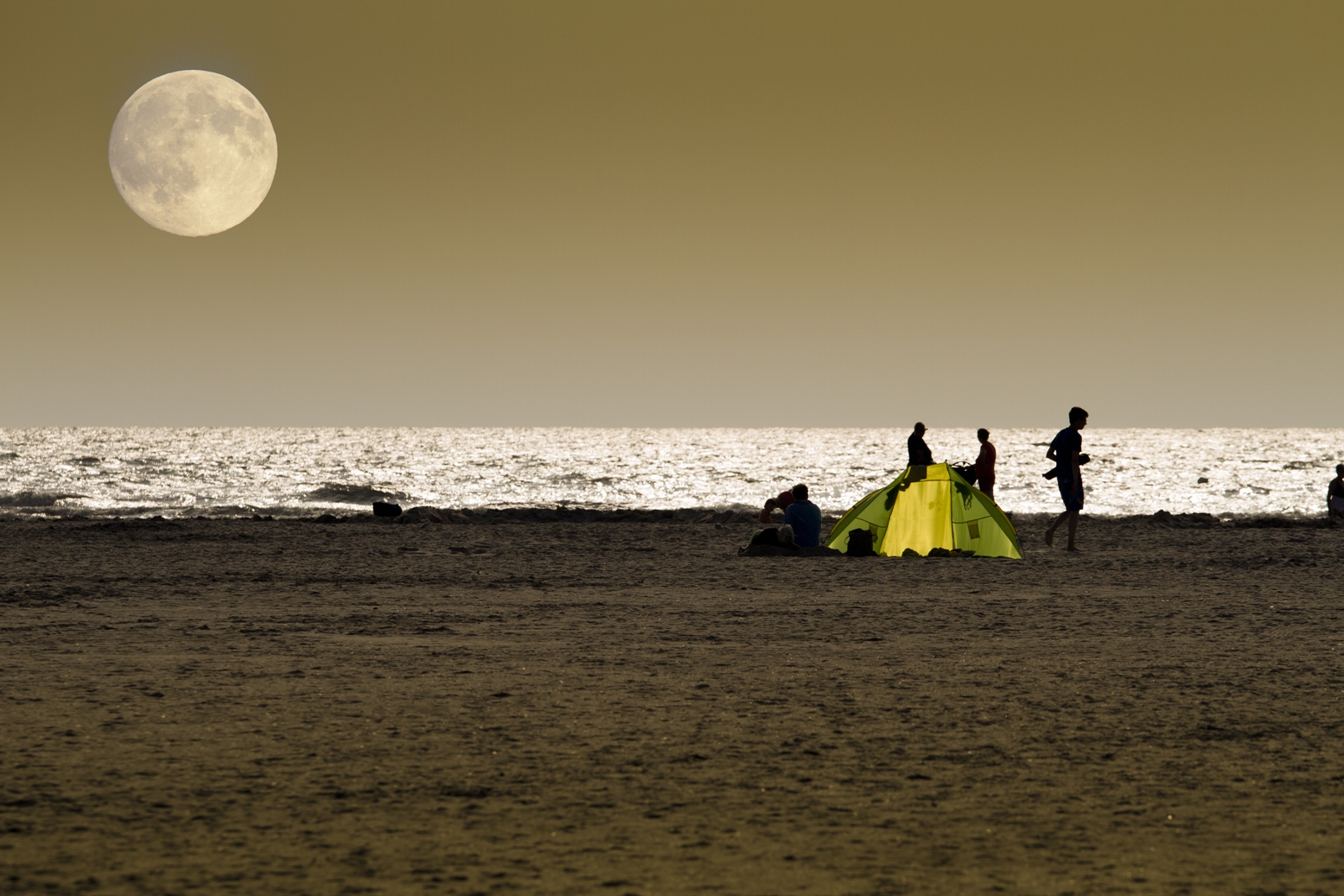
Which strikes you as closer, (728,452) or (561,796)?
(561,796)

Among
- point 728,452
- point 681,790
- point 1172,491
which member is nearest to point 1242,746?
point 681,790

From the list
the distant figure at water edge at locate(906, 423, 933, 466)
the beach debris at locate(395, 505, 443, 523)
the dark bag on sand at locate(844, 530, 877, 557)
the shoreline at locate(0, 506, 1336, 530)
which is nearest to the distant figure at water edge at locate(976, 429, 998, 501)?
the distant figure at water edge at locate(906, 423, 933, 466)

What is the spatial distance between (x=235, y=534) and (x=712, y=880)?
17.4 metres

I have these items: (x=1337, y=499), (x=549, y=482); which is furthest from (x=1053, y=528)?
(x=549, y=482)

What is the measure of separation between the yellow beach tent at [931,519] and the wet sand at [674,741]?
336cm

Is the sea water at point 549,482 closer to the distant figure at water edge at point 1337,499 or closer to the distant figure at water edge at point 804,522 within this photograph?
the distant figure at water edge at point 1337,499

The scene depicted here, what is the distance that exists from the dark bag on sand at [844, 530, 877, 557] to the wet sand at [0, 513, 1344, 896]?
349cm

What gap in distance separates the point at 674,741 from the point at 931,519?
10634 millimetres

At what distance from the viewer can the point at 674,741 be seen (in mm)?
5504

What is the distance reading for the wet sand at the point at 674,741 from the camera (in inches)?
153

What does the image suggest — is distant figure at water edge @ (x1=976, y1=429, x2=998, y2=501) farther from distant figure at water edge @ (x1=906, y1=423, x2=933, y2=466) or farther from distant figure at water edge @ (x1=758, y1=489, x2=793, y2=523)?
distant figure at water edge @ (x1=758, y1=489, x2=793, y2=523)

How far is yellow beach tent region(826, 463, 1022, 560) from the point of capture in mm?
15281

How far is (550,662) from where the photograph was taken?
7.70 metres

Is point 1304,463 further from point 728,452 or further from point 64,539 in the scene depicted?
point 64,539
